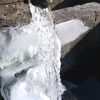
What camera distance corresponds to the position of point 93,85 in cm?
361

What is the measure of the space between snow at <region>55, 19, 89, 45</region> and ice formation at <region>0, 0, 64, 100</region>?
0.50 metres

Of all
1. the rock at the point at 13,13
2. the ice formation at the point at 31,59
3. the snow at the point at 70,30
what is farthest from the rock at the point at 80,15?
the rock at the point at 13,13

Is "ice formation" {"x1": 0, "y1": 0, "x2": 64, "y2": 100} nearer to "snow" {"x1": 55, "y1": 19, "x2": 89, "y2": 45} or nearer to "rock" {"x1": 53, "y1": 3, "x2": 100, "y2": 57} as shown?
"snow" {"x1": 55, "y1": 19, "x2": 89, "y2": 45}

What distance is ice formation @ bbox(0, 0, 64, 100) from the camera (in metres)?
2.27

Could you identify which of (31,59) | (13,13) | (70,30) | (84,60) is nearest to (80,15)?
(70,30)

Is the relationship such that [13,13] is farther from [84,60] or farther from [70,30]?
[84,60]

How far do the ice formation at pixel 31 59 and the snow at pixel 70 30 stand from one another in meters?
0.50

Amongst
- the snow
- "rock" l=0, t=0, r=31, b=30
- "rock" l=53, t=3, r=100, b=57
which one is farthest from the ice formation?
"rock" l=53, t=3, r=100, b=57

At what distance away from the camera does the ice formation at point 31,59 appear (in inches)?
89.4

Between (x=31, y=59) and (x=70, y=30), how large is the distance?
0.93 meters

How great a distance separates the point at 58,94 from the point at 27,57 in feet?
1.69

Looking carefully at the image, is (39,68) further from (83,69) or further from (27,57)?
(83,69)

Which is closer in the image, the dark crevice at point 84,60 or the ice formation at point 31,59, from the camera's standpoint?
the ice formation at point 31,59

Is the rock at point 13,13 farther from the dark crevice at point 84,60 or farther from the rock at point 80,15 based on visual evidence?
the dark crevice at point 84,60
